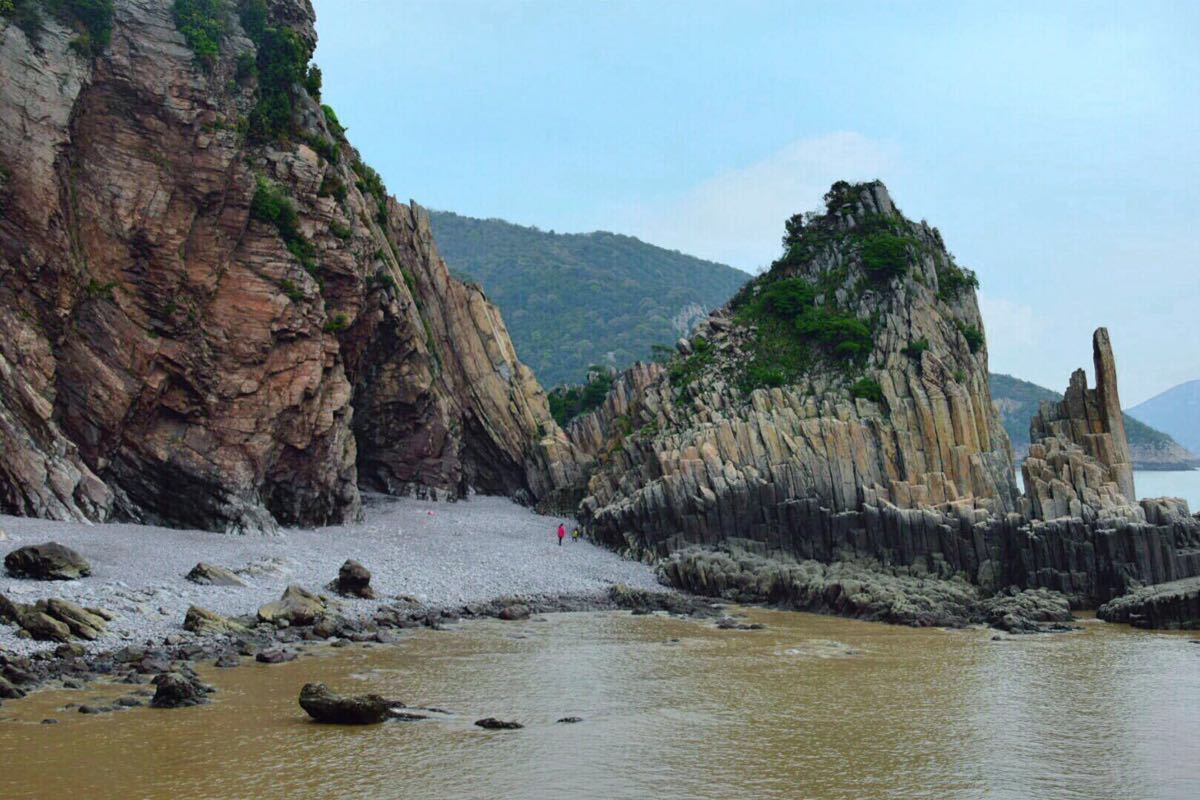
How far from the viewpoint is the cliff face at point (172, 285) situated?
36.7m

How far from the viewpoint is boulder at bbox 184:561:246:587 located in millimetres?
30000

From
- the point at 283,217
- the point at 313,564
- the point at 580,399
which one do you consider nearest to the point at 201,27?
the point at 283,217

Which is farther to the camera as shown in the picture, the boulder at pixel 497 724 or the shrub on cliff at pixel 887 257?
the shrub on cliff at pixel 887 257

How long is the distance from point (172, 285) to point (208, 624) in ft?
59.9

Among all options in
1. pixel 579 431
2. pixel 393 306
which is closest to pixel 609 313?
pixel 579 431

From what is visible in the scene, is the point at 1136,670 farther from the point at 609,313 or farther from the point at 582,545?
the point at 609,313

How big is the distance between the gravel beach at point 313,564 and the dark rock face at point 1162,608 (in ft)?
51.5

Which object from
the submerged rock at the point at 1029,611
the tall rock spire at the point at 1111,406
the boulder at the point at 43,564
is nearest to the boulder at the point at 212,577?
the boulder at the point at 43,564

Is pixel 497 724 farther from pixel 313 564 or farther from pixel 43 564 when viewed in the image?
pixel 313 564

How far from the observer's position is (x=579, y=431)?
225ft

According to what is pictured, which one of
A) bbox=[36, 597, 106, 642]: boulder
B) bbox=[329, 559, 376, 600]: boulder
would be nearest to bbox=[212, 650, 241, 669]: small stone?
bbox=[36, 597, 106, 642]: boulder

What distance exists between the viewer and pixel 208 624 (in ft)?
85.0

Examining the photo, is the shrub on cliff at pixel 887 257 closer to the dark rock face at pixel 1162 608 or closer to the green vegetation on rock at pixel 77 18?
the dark rock face at pixel 1162 608

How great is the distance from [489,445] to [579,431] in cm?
566
